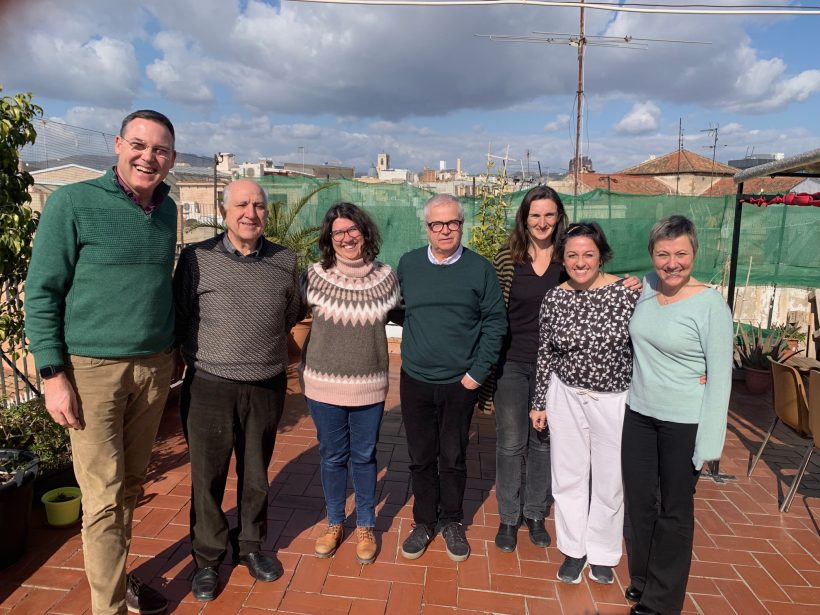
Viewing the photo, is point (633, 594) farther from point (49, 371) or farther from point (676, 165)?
point (676, 165)

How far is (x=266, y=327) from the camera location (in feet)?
8.02

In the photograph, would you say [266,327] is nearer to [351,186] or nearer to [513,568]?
[513,568]

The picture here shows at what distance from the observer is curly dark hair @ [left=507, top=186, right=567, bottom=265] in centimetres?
279

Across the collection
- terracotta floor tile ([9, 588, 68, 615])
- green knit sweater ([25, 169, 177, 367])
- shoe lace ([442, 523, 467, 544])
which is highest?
green knit sweater ([25, 169, 177, 367])

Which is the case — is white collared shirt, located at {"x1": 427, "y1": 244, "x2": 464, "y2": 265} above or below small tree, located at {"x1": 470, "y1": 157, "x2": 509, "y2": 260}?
below

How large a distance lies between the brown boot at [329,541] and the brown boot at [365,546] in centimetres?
10

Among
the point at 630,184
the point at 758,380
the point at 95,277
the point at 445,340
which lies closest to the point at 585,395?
the point at 445,340

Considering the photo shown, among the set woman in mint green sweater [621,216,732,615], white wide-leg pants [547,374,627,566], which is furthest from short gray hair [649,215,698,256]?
white wide-leg pants [547,374,627,566]

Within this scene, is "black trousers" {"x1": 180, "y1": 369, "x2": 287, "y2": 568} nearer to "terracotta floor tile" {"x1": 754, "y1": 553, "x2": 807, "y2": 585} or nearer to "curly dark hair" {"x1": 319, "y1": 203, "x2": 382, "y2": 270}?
"curly dark hair" {"x1": 319, "y1": 203, "x2": 382, "y2": 270}

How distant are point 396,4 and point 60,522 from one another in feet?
14.1

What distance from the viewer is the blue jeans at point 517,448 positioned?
2.85 meters

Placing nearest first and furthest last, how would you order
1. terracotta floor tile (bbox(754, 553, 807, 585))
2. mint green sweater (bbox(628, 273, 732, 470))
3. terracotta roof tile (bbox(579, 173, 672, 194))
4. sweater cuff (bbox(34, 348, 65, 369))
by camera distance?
sweater cuff (bbox(34, 348, 65, 369)) → mint green sweater (bbox(628, 273, 732, 470)) → terracotta floor tile (bbox(754, 553, 807, 585)) → terracotta roof tile (bbox(579, 173, 672, 194))

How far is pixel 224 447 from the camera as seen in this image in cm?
249

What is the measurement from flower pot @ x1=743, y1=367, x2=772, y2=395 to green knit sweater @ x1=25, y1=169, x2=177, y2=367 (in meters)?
6.08
